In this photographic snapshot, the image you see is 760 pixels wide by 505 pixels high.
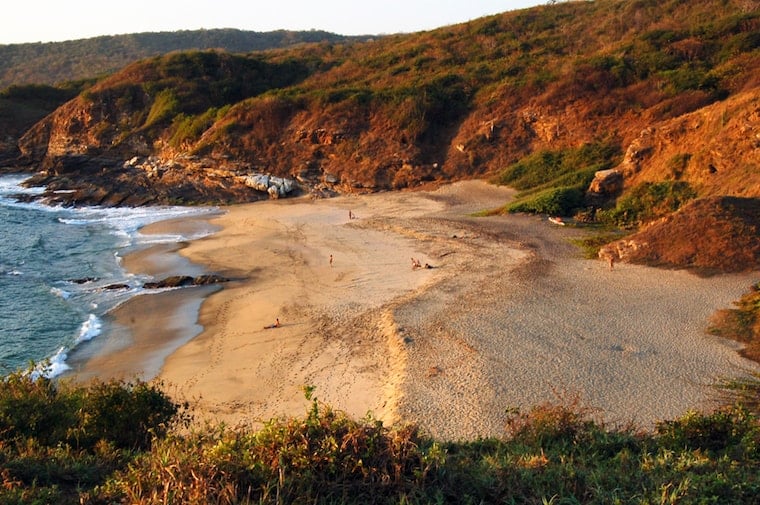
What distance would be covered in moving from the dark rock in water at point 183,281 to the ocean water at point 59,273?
2.07 ft

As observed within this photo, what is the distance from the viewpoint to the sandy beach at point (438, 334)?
39.8ft

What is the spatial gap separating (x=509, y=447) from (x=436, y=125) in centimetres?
3839

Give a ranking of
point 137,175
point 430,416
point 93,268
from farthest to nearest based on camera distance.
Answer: point 137,175 → point 93,268 → point 430,416

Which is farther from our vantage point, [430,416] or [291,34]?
[291,34]

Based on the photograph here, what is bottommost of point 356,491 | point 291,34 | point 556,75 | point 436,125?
point 356,491

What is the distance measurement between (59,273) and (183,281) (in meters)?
6.62

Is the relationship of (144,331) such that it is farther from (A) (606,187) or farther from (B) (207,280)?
(A) (606,187)

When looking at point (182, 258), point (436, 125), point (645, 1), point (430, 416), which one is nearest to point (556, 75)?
point (436, 125)

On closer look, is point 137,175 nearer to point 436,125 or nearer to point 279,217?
point 279,217

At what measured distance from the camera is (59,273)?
989 inches

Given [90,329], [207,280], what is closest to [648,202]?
[207,280]

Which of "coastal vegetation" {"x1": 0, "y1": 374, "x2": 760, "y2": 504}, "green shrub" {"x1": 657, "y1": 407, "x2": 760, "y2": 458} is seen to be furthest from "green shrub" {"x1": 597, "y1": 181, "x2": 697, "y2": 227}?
"coastal vegetation" {"x1": 0, "y1": 374, "x2": 760, "y2": 504}

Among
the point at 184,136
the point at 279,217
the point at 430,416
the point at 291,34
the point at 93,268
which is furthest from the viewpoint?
the point at 291,34

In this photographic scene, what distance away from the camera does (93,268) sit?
84.4 feet
